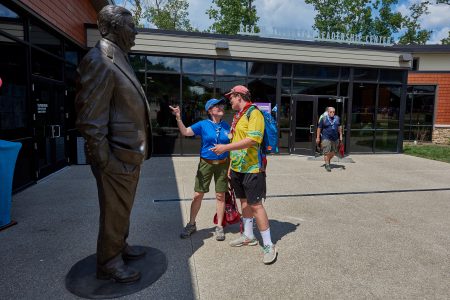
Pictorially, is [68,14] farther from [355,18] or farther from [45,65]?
[355,18]

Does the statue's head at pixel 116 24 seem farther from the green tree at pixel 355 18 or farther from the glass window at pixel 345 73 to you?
the green tree at pixel 355 18

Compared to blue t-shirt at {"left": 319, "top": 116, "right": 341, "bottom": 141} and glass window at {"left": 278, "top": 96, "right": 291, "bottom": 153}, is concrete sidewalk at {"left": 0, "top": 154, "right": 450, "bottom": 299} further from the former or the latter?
glass window at {"left": 278, "top": 96, "right": 291, "bottom": 153}

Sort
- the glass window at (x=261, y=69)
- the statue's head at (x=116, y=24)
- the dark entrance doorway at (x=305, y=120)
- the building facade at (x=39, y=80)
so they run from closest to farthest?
the statue's head at (x=116, y=24)
the building facade at (x=39, y=80)
the glass window at (x=261, y=69)
the dark entrance doorway at (x=305, y=120)

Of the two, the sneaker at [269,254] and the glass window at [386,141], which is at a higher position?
the glass window at [386,141]

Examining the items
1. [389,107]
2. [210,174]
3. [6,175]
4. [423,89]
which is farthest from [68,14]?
[423,89]

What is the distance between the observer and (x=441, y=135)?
660 inches

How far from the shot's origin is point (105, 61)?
252cm

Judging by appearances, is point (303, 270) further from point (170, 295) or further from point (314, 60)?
point (314, 60)

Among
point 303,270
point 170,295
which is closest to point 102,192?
point 170,295

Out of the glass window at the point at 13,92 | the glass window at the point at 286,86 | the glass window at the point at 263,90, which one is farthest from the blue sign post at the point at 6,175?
the glass window at the point at 286,86

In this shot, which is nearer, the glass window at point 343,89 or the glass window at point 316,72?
the glass window at point 316,72

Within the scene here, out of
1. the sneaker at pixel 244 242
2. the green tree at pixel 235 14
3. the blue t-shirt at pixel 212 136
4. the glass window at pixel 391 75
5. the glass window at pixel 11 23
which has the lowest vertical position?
the sneaker at pixel 244 242

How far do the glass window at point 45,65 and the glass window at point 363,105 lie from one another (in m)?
9.81

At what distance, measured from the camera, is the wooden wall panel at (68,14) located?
6477mm
